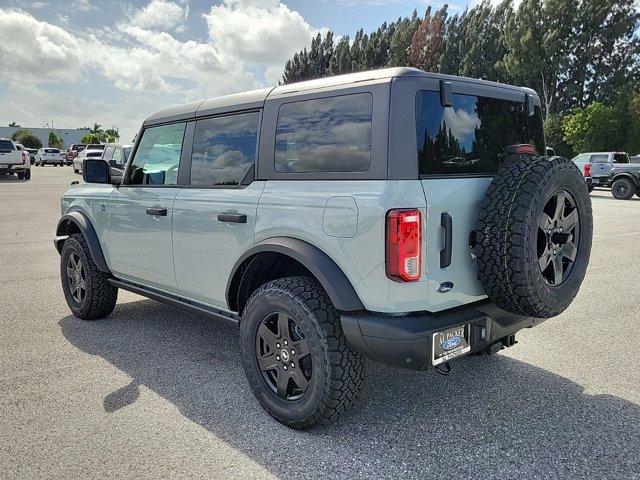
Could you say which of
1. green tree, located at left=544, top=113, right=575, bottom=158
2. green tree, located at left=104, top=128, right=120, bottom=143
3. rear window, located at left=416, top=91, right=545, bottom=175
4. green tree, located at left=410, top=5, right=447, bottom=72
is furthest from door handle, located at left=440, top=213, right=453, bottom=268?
green tree, located at left=104, top=128, right=120, bottom=143

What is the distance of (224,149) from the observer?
11.6ft

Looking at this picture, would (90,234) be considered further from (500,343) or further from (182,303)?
(500,343)

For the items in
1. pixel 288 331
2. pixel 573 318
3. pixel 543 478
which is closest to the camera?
pixel 543 478

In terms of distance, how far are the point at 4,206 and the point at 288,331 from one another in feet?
45.9

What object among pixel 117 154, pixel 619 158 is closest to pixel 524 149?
pixel 117 154

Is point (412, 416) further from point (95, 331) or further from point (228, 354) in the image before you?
point (95, 331)

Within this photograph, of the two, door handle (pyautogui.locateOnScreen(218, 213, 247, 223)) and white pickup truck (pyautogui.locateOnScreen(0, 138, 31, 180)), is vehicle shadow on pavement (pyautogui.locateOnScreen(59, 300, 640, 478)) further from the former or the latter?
white pickup truck (pyautogui.locateOnScreen(0, 138, 31, 180))

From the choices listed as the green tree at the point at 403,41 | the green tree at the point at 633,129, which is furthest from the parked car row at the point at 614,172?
the green tree at the point at 403,41

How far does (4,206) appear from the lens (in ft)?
46.4

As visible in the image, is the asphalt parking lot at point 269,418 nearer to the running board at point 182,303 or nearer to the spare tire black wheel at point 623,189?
the running board at point 182,303

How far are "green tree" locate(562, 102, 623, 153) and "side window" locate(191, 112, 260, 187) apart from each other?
1532 inches

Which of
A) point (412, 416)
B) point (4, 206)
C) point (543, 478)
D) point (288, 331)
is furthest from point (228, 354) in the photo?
point (4, 206)

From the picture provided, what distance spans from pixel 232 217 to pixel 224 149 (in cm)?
56

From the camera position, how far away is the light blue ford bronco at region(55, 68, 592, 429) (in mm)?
2582
